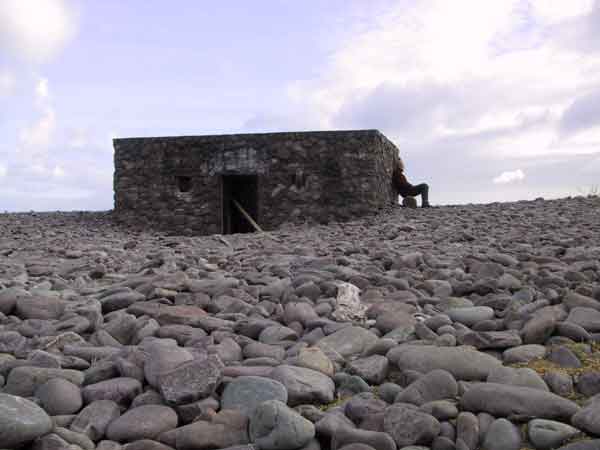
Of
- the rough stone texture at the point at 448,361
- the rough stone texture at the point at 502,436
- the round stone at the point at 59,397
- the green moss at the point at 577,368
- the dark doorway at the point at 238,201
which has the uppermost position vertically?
the dark doorway at the point at 238,201

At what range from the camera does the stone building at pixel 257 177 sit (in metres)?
11.4

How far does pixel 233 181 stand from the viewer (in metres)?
13.8

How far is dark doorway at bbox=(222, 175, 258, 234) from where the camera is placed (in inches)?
483

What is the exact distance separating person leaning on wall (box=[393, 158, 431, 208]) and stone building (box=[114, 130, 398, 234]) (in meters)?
0.63

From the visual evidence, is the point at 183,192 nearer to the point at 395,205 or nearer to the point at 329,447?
the point at 395,205

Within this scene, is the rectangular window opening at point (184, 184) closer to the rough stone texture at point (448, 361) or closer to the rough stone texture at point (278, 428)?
the rough stone texture at point (448, 361)

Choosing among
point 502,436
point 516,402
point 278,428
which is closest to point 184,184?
point 278,428

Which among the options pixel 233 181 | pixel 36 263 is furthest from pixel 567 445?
pixel 233 181

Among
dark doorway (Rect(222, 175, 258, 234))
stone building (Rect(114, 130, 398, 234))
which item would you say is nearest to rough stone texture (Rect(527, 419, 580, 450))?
stone building (Rect(114, 130, 398, 234))

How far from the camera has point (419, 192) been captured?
12852mm

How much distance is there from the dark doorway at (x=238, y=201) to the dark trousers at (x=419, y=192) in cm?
313

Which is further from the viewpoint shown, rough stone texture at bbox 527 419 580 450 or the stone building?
the stone building

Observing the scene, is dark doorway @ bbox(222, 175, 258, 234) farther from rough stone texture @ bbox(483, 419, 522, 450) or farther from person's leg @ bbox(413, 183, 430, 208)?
rough stone texture @ bbox(483, 419, 522, 450)

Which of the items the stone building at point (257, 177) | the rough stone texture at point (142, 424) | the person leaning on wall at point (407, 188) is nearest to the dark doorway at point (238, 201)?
the stone building at point (257, 177)
